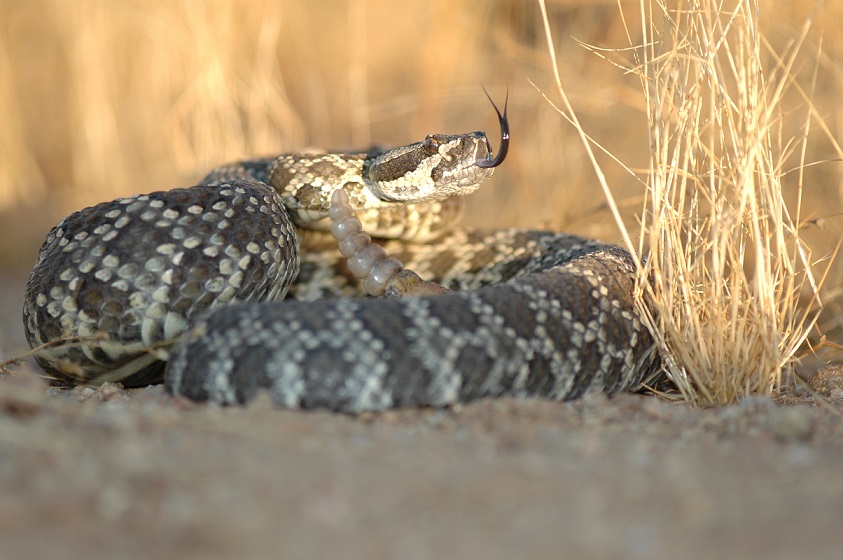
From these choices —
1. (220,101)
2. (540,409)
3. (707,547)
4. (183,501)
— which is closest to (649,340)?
(540,409)

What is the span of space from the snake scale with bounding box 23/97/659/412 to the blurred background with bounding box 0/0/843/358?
219 cm

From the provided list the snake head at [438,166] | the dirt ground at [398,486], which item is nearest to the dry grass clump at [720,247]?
the dirt ground at [398,486]

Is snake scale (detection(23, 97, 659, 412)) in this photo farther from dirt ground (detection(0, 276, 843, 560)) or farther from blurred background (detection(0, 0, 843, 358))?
blurred background (detection(0, 0, 843, 358))

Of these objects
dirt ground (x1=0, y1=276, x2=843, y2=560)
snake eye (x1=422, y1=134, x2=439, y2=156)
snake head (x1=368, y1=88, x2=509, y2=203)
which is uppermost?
snake eye (x1=422, y1=134, x2=439, y2=156)

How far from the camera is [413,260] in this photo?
6.11m

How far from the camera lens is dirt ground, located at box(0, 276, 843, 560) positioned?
2.38 meters

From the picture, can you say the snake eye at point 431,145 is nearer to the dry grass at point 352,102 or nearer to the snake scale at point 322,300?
the snake scale at point 322,300

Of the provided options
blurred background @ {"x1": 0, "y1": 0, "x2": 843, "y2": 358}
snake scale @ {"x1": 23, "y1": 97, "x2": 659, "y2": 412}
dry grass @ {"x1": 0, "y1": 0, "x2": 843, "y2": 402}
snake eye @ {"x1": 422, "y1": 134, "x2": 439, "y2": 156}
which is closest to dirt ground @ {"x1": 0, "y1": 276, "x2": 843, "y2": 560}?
snake scale @ {"x1": 23, "y1": 97, "x2": 659, "y2": 412}

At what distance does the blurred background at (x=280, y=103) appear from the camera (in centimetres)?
816

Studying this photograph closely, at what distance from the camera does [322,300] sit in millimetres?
3789

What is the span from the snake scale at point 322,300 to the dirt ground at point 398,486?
263 millimetres

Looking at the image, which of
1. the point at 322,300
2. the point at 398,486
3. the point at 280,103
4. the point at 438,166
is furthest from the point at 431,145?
the point at 280,103

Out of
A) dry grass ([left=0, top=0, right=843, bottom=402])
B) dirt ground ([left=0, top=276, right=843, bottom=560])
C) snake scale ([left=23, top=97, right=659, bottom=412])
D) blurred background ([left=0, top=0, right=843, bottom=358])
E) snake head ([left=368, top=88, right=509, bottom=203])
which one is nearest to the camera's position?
dirt ground ([left=0, top=276, right=843, bottom=560])

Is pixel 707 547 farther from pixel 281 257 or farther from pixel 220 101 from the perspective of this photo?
pixel 220 101
